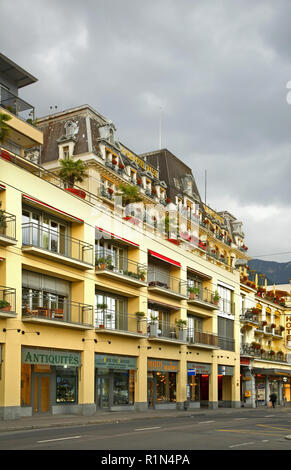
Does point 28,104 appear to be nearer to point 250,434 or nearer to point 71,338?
point 71,338

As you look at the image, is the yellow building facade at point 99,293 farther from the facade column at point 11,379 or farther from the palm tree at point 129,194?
the palm tree at point 129,194

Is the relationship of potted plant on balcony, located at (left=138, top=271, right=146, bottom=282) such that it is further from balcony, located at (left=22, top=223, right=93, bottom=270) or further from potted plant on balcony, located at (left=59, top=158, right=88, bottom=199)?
potted plant on balcony, located at (left=59, top=158, right=88, bottom=199)

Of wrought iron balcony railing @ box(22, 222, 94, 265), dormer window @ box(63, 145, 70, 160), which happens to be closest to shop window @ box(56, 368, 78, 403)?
wrought iron balcony railing @ box(22, 222, 94, 265)

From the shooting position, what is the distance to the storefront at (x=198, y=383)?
47.4 metres

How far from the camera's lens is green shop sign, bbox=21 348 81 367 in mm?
29294

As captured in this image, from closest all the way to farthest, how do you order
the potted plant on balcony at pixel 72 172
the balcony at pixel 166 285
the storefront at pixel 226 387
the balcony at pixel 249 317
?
the potted plant on balcony at pixel 72 172 → the balcony at pixel 166 285 → the storefront at pixel 226 387 → the balcony at pixel 249 317

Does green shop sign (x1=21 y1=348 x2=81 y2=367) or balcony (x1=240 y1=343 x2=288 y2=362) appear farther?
balcony (x1=240 y1=343 x2=288 y2=362)

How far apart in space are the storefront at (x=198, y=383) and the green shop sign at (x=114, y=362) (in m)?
8.71

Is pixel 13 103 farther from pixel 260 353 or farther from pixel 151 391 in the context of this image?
pixel 260 353

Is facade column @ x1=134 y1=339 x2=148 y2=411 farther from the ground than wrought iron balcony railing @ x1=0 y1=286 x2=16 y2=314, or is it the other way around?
wrought iron balcony railing @ x1=0 y1=286 x2=16 y2=314

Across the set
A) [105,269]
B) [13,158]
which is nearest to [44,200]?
[13,158]

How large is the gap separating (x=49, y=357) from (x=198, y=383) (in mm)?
22781

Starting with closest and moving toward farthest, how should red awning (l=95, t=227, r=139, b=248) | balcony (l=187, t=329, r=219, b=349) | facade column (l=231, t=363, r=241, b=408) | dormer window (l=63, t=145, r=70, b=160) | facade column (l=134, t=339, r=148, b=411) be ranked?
red awning (l=95, t=227, r=139, b=248) → facade column (l=134, t=339, r=148, b=411) → balcony (l=187, t=329, r=219, b=349) → dormer window (l=63, t=145, r=70, b=160) → facade column (l=231, t=363, r=241, b=408)

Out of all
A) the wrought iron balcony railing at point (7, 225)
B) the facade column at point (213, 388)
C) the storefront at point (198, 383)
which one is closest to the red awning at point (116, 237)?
the wrought iron balcony railing at point (7, 225)
